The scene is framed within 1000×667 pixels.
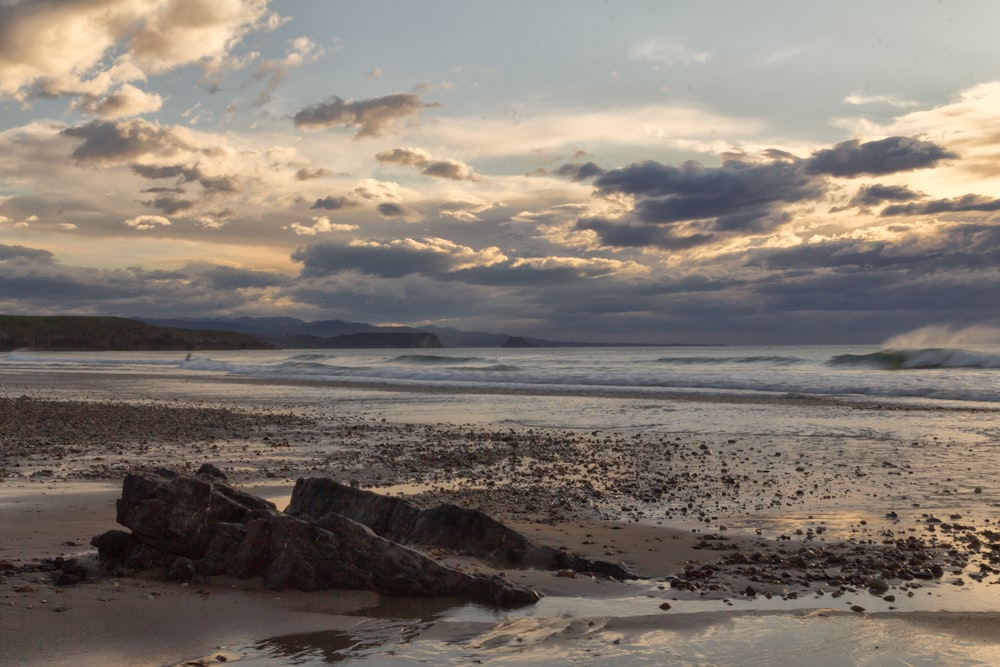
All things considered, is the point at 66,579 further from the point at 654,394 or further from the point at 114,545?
the point at 654,394

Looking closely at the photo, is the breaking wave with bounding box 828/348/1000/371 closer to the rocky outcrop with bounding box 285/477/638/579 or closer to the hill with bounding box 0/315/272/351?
the rocky outcrop with bounding box 285/477/638/579

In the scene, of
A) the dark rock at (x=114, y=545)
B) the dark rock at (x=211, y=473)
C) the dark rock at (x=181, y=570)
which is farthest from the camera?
the dark rock at (x=211, y=473)

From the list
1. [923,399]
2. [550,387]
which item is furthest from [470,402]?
[923,399]

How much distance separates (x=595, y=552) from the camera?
788 cm

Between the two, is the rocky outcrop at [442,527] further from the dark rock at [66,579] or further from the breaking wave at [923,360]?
the breaking wave at [923,360]

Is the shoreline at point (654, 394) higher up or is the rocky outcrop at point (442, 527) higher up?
the rocky outcrop at point (442, 527)

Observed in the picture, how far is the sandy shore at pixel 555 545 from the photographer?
5.45m

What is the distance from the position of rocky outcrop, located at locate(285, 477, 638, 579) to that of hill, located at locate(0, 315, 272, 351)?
572 feet

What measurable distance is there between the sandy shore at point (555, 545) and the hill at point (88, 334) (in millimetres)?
169371

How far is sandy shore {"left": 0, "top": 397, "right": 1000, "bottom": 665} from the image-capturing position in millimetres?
5445

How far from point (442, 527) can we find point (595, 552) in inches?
62.0

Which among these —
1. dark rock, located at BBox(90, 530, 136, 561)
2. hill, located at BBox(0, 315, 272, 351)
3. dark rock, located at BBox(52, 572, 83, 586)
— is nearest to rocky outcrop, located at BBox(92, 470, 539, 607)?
dark rock, located at BBox(90, 530, 136, 561)

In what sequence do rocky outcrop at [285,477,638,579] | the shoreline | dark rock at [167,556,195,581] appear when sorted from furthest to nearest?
the shoreline
rocky outcrop at [285,477,638,579]
dark rock at [167,556,195,581]

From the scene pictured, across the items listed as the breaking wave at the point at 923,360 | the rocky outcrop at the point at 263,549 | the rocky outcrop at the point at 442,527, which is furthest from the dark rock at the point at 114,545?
the breaking wave at the point at 923,360
